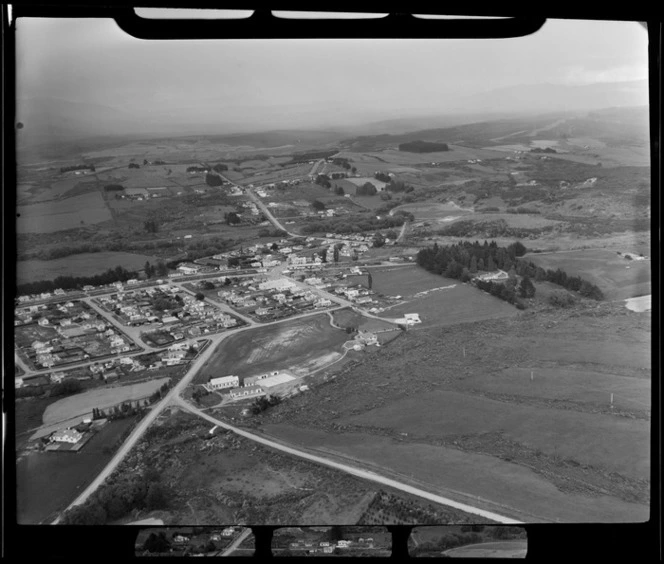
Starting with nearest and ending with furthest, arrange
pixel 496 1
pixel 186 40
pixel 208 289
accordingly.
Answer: pixel 496 1 → pixel 186 40 → pixel 208 289

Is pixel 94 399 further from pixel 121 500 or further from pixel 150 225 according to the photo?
pixel 150 225

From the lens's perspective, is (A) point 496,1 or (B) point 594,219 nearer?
(A) point 496,1

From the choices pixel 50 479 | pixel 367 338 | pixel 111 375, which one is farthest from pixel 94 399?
pixel 367 338

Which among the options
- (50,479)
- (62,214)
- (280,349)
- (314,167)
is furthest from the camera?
(314,167)

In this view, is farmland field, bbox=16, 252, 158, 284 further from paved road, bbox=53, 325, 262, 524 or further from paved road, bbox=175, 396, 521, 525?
paved road, bbox=175, 396, 521, 525

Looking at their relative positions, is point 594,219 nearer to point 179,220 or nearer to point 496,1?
point 496,1

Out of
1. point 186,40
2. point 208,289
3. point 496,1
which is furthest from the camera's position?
point 208,289

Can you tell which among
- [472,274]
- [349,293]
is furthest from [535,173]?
[349,293]
